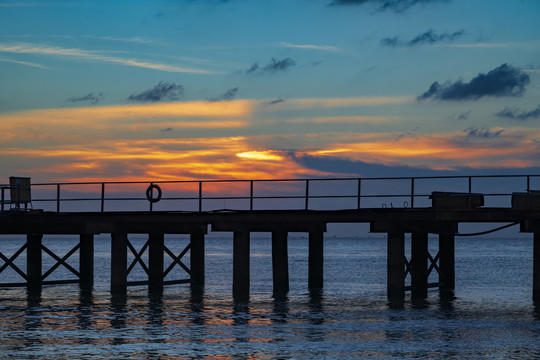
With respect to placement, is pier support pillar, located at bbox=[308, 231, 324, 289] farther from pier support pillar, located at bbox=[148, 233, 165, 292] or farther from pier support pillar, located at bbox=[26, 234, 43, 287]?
pier support pillar, located at bbox=[26, 234, 43, 287]

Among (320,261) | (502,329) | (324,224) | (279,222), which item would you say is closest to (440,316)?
(502,329)

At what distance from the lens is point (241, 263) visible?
119 feet

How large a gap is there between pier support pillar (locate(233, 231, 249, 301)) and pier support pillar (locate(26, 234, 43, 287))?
539 inches

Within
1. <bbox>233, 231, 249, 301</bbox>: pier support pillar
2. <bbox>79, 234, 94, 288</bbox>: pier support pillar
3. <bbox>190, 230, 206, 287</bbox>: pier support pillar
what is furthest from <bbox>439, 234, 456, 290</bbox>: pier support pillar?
<bbox>79, 234, 94, 288</bbox>: pier support pillar

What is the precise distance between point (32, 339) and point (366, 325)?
1097 centimetres

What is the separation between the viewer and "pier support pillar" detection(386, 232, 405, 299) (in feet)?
113

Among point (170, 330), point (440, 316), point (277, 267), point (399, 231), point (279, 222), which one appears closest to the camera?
point (170, 330)

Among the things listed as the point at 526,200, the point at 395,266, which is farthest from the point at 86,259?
the point at 526,200

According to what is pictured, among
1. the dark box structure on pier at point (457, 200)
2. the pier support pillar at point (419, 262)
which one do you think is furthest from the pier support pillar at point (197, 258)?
the dark box structure on pier at point (457, 200)

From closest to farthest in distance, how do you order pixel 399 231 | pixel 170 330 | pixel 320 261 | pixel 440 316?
pixel 170 330
pixel 440 316
pixel 399 231
pixel 320 261

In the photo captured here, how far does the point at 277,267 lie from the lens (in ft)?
135

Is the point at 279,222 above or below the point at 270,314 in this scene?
above

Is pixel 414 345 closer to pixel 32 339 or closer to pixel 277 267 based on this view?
pixel 32 339

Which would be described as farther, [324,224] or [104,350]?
[324,224]
